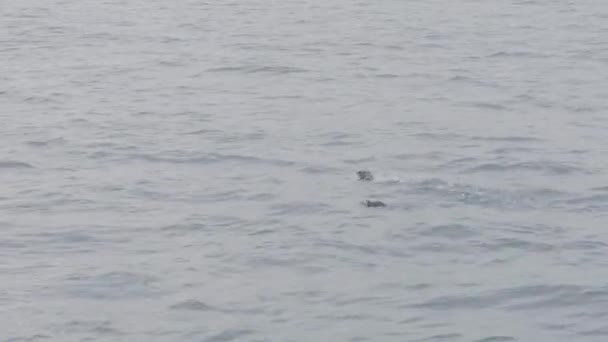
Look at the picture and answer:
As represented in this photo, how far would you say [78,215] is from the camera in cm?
1574

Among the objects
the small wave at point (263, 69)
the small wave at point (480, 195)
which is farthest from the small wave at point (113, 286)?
the small wave at point (263, 69)

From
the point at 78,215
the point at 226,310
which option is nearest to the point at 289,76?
the point at 78,215

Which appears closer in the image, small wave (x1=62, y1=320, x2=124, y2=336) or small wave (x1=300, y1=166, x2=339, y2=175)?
small wave (x1=62, y1=320, x2=124, y2=336)

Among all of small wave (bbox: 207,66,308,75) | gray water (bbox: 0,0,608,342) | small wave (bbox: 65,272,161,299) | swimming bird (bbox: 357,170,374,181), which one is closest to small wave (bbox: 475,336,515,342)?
gray water (bbox: 0,0,608,342)

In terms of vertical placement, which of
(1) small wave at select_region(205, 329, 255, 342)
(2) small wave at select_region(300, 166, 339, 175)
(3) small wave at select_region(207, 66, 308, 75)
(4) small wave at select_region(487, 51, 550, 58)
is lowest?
(4) small wave at select_region(487, 51, 550, 58)

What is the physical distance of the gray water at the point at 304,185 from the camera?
12.7 metres

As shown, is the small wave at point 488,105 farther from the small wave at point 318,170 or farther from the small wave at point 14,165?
the small wave at point 14,165

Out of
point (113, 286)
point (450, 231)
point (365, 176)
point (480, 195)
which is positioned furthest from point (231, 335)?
point (365, 176)

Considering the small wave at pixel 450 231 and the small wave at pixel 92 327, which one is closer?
the small wave at pixel 92 327

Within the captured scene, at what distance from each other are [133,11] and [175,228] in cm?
1765

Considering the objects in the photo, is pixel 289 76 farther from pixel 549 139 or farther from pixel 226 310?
pixel 226 310

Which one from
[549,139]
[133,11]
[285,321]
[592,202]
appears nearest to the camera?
[285,321]

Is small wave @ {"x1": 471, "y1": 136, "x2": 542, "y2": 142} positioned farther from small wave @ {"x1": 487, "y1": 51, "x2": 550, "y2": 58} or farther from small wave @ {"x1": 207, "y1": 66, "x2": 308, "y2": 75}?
small wave @ {"x1": 487, "y1": 51, "x2": 550, "y2": 58}

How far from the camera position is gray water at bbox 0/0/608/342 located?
12.7 metres
